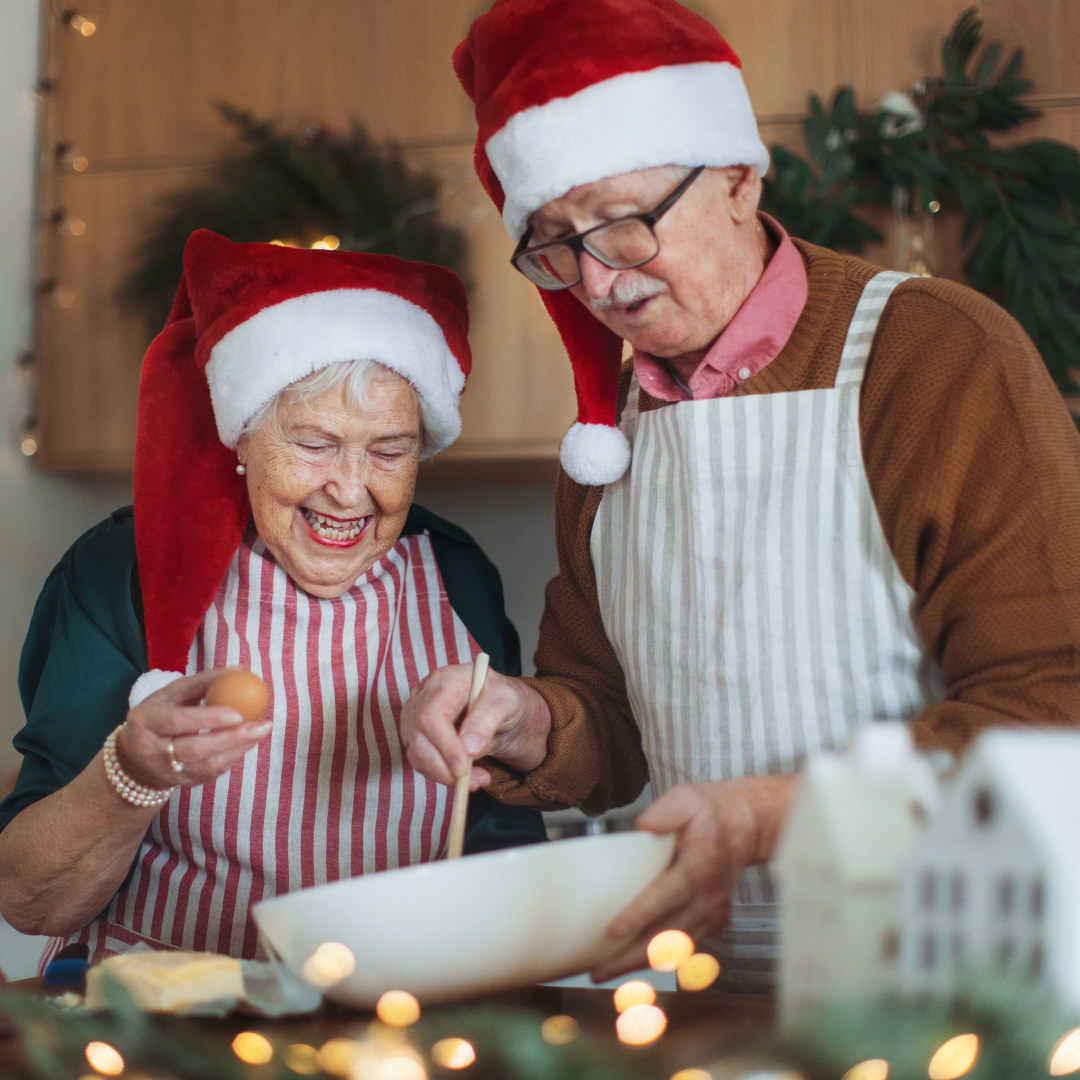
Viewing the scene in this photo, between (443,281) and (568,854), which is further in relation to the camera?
(443,281)

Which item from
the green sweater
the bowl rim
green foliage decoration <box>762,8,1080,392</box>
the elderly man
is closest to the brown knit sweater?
the elderly man

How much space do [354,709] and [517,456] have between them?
36.0 inches

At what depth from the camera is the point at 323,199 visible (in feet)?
7.07

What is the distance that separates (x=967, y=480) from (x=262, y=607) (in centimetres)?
85

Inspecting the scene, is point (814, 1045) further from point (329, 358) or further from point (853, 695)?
point (329, 358)

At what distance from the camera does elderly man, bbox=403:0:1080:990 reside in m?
0.86

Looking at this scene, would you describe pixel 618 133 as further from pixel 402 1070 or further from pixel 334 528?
pixel 402 1070

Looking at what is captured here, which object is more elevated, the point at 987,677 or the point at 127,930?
the point at 987,677

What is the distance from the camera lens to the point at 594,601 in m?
1.22

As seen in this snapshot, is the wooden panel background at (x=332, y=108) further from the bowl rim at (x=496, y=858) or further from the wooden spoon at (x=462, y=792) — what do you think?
the bowl rim at (x=496, y=858)

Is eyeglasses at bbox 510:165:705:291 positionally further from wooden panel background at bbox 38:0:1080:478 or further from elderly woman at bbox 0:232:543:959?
wooden panel background at bbox 38:0:1080:478

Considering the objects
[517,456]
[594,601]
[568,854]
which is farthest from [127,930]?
[517,456]

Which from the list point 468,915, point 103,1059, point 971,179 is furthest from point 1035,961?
point 971,179

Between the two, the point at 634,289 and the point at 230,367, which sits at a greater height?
the point at 634,289
